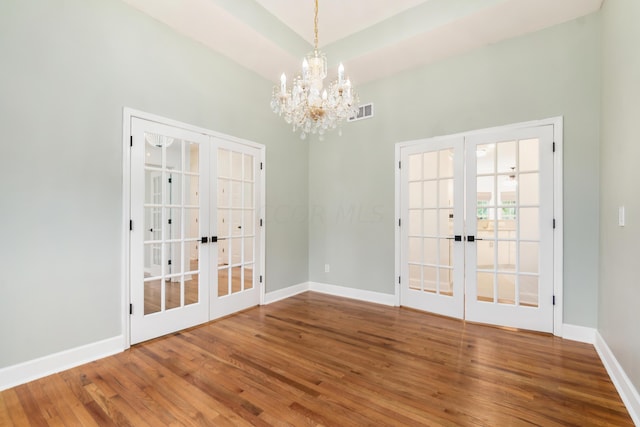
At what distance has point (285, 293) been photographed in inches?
173

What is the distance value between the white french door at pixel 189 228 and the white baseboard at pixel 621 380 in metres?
3.58

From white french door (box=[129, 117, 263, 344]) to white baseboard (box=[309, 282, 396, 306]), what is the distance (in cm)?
111

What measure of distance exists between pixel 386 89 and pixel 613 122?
2475mm

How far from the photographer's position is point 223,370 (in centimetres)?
231

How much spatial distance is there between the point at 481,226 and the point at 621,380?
1.74 metres

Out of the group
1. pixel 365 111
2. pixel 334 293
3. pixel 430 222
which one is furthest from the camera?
pixel 334 293

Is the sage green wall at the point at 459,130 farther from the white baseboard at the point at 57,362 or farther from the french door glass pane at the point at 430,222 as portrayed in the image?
the white baseboard at the point at 57,362

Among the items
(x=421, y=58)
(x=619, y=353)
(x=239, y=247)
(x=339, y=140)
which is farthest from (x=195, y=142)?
(x=619, y=353)

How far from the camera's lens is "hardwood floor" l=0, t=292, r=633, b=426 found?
1769mm

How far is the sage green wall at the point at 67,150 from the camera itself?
211cm

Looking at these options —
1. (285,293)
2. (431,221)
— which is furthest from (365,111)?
(285,293)

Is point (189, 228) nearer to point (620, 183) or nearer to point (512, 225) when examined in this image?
point (512, 225)

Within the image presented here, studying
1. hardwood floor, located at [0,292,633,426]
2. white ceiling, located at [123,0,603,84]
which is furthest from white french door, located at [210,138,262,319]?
white ceiling, located at [123,0,603,84]

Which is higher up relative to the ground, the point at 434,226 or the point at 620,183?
the point at 620,183
